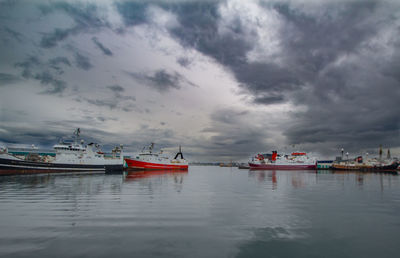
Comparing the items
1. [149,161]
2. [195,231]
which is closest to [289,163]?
[149,161]

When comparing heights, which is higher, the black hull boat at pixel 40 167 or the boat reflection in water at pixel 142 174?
the black hull boat at pixel 40 167

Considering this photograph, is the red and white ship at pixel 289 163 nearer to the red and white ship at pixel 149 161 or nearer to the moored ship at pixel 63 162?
the red and white ship at pixel 149 161

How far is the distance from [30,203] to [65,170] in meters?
47.3

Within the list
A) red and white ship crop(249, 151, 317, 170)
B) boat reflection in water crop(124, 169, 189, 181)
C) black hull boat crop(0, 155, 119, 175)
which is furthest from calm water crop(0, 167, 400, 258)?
red and white ship crop(249, 151, 317, 170)

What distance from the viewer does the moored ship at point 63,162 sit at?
145 ft

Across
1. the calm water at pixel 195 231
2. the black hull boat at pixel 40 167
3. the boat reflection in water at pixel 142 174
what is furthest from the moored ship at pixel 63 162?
the calm water at pixel 195 231

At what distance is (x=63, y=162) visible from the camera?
55.2 meters

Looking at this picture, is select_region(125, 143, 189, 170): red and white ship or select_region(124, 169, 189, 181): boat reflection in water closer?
select_region(124, 169, 189, 181): boat reflection in water

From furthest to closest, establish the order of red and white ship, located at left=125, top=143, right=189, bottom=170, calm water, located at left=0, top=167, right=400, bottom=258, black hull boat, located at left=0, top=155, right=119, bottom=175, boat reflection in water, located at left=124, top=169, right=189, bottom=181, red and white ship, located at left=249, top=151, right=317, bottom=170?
red and white ship, located at left=249, top=151, right=317, bottom=170, red and white ship, located at left=125, top=143, right=189, bottom=170, boat reflection in water, located at left=124, top=169, right=189, bottom=181, black hull boat, located at left=0, top=155, right=119, bottom=175, calm water, located at left=0, top=167, right=400, bottom=258

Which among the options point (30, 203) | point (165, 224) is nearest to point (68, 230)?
point (165, 224)

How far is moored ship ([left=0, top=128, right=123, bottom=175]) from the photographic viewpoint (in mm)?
44219

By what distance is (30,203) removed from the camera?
1392cm

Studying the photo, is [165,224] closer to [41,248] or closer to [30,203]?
[41,248]

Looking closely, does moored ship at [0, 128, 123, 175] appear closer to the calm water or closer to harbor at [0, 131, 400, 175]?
harbor at [0, 131, 400, 175]
